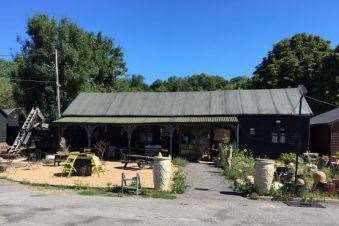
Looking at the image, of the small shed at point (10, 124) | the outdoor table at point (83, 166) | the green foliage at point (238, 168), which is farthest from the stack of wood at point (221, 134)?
the small shed at point (10, 124)

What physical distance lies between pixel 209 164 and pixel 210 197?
10836 millimetres

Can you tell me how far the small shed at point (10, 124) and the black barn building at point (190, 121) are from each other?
8.53m

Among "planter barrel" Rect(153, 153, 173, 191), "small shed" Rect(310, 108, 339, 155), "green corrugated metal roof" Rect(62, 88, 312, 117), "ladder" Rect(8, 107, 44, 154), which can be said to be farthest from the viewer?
"ladder" Rect(8, 107, 44, 154)

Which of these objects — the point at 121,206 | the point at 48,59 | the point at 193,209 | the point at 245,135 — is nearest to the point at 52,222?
the point at 121,206

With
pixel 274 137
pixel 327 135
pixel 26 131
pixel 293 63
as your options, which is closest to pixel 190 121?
pixel 274 137

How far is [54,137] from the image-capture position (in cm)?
3381

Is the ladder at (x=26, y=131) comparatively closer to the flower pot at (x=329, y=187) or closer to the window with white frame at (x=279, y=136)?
the window with white frame at (x=279, y=136)

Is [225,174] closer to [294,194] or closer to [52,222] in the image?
[294,194]

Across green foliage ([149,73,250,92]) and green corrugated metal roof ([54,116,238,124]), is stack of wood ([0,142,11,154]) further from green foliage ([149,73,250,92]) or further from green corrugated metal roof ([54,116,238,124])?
green foliage ([149,73,250,92])

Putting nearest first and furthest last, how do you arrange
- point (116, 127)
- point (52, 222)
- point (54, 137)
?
point (52, 222), point (116, 127), point (54, 137)

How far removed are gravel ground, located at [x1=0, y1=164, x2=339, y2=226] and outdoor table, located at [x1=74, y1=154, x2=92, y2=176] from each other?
13.5ft

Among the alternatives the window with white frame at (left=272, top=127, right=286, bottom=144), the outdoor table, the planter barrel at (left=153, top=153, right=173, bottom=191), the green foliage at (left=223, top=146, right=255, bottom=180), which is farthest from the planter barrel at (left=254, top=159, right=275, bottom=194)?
the window with white frame at (left=272, top=127, right=286, bottom=144)

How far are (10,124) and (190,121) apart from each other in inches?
785

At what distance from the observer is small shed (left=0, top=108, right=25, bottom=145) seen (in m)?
38.5
